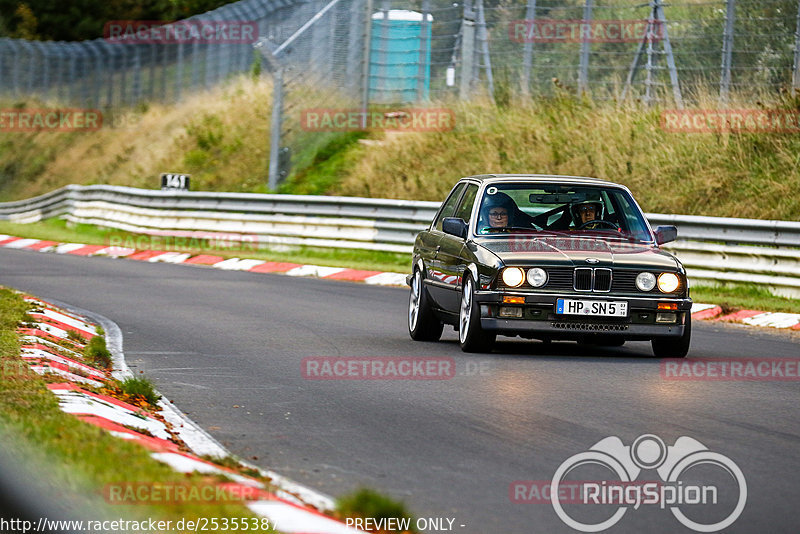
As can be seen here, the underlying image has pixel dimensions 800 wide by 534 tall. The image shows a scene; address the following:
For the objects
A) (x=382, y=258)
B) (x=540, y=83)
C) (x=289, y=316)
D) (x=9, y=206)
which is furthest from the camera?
(x=9, y=206)

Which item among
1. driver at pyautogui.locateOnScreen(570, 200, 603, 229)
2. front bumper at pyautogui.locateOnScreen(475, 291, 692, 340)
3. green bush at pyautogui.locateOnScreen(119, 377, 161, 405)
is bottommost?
front bumper at pyautogui.locateOnScreen(475, 291, 692, 340)

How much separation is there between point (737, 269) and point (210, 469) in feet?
43.0

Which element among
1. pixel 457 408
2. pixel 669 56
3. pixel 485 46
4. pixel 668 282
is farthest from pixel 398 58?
pixel 457 408

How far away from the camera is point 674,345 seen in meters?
11.3

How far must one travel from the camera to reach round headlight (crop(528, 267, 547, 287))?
10836 mm

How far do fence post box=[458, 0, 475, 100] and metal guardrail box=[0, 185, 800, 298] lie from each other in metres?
5.18

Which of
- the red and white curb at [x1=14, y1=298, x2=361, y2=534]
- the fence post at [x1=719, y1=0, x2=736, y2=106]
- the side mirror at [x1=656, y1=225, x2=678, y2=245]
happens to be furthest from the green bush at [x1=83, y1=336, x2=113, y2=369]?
the fence post at [x1=719, y1=0, x2=736, y2=106]

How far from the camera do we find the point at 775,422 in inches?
320

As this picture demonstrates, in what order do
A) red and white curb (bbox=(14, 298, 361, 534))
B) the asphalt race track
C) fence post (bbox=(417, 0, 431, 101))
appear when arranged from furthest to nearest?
fence post (bbox=(417, 0, 431, 101)), the asphalt race track, red and white curb (bbox=(14, 298, 361, 534))

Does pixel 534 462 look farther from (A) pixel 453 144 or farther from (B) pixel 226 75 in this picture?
(B) pixel 226 75

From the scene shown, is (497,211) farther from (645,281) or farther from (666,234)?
(645,281)

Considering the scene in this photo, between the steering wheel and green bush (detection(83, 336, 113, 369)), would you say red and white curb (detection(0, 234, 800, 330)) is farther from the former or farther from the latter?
the steering wheel

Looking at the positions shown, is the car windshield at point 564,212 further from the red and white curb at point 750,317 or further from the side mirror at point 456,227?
the red and white curb at point 750,317

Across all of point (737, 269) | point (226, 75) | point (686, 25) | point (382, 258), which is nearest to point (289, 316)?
point (737, 269)
